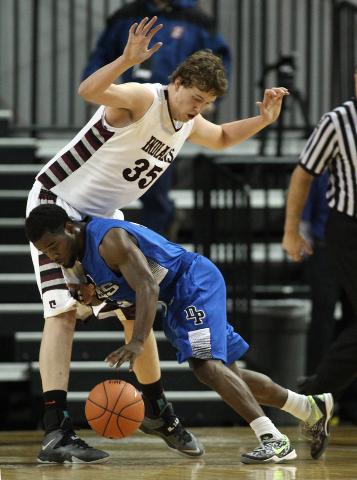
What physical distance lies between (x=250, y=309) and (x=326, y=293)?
0.58m

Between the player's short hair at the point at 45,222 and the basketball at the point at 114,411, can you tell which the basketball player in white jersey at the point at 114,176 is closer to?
the basketball at the point at 114,411

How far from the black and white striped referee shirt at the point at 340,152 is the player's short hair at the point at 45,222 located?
1515mm

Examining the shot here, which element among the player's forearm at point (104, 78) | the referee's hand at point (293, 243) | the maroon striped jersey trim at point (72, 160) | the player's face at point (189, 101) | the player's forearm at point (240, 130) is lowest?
the referee's hand at point (293, 243)

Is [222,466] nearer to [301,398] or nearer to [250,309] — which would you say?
[301,398]

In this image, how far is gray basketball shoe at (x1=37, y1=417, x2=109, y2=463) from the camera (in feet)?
11.1

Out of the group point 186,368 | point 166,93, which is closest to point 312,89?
point 186,368

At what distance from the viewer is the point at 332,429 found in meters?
5.34

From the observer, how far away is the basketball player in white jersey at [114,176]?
3504 millimetres

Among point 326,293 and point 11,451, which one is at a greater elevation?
point 326,293

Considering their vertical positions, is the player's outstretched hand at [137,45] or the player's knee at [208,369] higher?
the player's outstretched hand at [137,45]

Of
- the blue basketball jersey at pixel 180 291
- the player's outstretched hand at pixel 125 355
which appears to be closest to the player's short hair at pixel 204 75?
the blue basketball jersey at pixel 180 291

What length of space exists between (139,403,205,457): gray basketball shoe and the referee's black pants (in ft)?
3.09

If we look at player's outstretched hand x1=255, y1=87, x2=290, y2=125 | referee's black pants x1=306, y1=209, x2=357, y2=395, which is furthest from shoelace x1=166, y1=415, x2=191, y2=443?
player's outstretched hand x1=255, y1=87, x2=290, y2=125

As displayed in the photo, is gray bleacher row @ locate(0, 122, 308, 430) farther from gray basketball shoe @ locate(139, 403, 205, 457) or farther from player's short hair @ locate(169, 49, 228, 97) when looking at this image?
player's short hair @ locate(169, 49, 228, 97)
